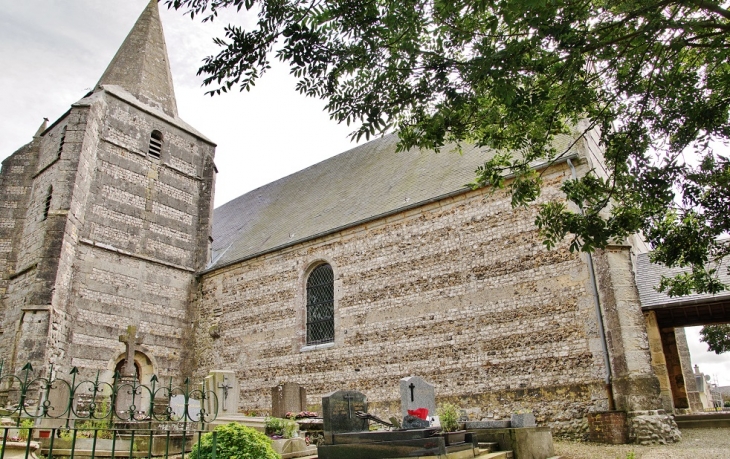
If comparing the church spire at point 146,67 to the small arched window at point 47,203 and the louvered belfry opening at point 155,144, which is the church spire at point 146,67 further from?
the small arched window at point 47,203

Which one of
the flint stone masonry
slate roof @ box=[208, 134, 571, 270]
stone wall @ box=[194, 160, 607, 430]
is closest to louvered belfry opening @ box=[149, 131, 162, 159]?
slate roof @ box=[208, 134, 571, 270]

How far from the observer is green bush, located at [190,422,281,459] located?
5543mm

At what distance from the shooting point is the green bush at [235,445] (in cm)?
554

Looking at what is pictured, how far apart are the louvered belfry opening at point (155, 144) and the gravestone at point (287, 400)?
9.99 meters

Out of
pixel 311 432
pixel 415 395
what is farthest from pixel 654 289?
pixel 311 432

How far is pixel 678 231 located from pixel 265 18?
568cm

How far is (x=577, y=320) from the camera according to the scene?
10406mm

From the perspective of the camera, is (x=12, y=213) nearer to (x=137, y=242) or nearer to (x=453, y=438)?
(x=137, y=242)

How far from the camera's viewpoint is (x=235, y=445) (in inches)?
223

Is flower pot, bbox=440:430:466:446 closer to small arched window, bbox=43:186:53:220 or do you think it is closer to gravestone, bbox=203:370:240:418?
gravestone, bbox=203:370:240:418

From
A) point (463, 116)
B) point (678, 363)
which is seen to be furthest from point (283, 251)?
point (678, 363)

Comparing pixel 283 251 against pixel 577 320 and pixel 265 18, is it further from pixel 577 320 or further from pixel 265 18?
pixel 265 18

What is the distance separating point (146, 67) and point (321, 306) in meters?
11.3

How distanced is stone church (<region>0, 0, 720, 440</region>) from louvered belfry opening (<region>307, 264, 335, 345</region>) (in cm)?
5
